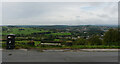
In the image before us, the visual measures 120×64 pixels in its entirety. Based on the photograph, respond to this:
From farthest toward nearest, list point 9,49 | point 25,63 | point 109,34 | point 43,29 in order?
point 43,29 → point 109,34 → point 9,49 → point 25,63

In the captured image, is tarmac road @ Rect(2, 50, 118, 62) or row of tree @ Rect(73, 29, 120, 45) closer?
tarmac road @ Rect(2, 50, 118, 62)

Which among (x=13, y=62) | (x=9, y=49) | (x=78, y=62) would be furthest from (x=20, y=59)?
(x=78, y=62)

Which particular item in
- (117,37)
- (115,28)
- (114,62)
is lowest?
(114,62)

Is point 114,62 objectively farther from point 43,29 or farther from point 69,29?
point 43,29

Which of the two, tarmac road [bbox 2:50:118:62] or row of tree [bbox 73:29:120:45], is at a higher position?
row of tree [bbox 73:29:120:45]

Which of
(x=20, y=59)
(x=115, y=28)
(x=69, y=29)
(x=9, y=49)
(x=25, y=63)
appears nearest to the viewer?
(x=25, y=63)

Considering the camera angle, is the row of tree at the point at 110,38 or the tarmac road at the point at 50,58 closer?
the tarmac road at the point at 50,58

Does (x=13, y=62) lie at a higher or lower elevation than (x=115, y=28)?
lower

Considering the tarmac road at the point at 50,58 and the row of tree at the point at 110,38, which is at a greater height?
the row of tree at the point at 110,38

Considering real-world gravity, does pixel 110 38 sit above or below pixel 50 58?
above

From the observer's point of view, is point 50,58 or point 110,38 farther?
point 110,38

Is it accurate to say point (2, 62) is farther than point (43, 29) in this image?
No
